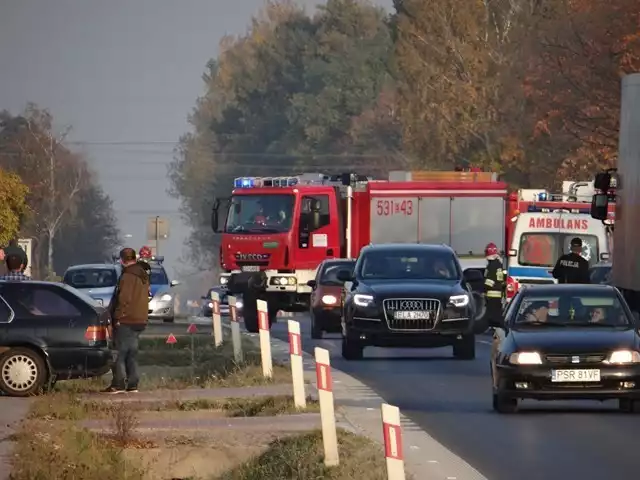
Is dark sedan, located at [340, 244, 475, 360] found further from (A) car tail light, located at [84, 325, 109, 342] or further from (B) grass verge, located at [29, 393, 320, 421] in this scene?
(B) grass verge, located at [29, 393, 320, 421]

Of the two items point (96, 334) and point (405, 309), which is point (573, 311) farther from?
point (405, 309)

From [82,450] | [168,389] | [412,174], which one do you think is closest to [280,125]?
[412,174]

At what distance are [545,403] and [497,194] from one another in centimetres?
2168

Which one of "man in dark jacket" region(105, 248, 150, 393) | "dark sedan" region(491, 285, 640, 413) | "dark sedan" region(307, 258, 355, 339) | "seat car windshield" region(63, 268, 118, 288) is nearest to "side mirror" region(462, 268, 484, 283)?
"dark sedan" region(307, 258, 355, 339)

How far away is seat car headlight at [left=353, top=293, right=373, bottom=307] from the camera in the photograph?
30750 mm

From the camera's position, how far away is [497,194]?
45.2m

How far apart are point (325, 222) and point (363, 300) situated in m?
13.6

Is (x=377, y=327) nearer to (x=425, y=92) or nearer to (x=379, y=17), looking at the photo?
(x=425, y=92)

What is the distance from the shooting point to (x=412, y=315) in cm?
3067

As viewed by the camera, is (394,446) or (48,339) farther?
(48,339)

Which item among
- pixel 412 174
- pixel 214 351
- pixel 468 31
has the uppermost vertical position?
pixel 468 31

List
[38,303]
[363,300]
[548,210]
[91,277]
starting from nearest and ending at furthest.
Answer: [38,303] → [363,300] → [548,210] → [91,277]

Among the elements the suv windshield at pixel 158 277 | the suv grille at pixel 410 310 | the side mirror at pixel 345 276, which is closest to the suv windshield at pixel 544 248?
the side mirror at pixel 345 276

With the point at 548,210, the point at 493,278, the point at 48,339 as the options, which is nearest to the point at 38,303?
the point at 48,339
